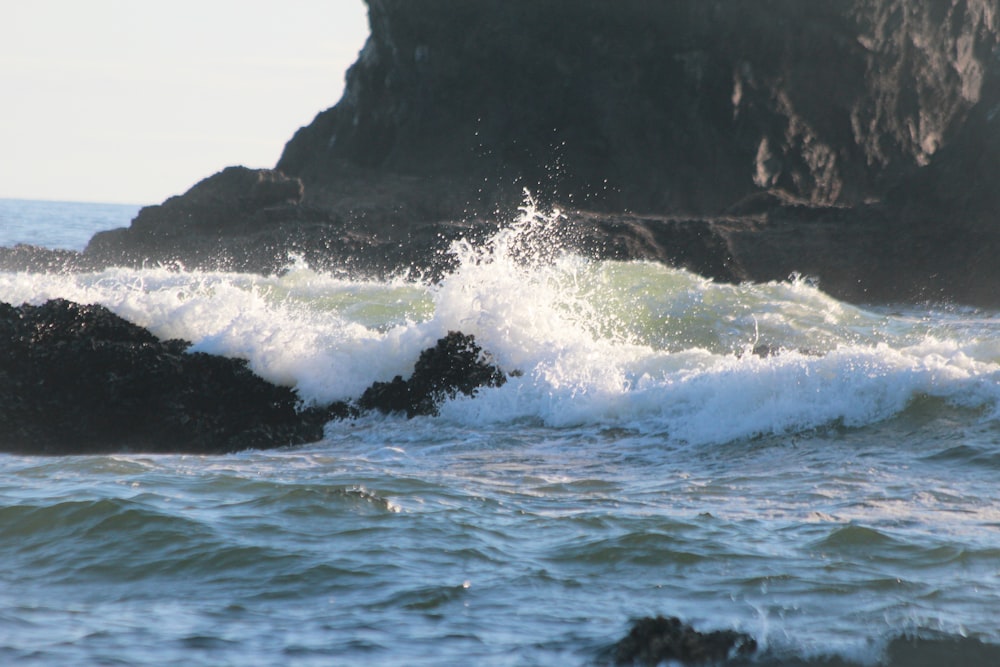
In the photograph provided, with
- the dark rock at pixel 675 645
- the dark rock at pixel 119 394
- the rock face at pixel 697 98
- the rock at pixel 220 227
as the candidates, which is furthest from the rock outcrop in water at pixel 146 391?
the rock face at pixel 697 98

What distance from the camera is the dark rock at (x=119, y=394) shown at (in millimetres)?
9250

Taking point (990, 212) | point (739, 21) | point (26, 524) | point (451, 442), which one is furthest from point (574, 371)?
point (739, 21)

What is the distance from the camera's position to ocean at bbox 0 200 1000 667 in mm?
4664

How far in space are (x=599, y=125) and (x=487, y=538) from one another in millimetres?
26204

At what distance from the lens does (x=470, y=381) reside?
1002 centimetres

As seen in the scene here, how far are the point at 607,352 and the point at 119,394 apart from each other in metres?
4.37

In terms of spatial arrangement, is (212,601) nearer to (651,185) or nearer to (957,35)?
(651,185)

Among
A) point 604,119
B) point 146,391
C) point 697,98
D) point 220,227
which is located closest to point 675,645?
point 146,391

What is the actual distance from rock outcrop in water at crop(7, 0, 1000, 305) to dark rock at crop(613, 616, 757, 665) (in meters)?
19.8

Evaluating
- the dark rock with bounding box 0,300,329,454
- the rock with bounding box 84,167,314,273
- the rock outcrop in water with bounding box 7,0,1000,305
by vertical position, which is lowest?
the dark rock with bounding box 0,300,329,454

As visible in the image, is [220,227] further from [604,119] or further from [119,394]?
[119,394]

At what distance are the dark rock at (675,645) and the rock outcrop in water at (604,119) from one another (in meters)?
19.8

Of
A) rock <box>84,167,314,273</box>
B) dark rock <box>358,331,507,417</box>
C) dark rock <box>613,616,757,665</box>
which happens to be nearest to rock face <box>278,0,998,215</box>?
rock <box>84,167,314,273</box>

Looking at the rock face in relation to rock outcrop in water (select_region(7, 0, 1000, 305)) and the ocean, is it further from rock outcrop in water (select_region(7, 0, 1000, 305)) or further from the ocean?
the ocean
